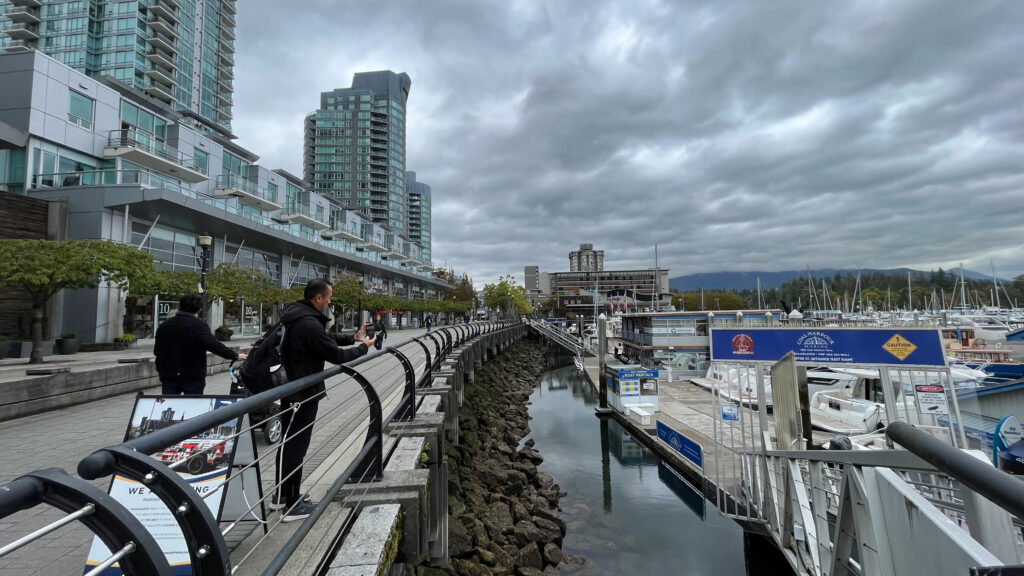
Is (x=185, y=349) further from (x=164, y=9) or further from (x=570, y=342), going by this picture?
(x=164, y=9)

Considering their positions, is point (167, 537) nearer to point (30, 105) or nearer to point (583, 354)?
point (30, 105)

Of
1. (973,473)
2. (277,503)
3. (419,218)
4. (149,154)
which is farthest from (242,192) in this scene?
(419,218)

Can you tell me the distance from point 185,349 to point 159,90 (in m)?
65.1

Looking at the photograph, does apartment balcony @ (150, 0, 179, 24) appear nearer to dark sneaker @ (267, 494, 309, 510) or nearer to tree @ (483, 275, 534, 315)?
tree @ (483, 275, 534, 315)

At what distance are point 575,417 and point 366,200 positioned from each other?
293ft

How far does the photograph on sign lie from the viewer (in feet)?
8.52

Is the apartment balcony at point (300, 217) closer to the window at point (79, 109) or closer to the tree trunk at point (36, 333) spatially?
the window at point (79, 109)

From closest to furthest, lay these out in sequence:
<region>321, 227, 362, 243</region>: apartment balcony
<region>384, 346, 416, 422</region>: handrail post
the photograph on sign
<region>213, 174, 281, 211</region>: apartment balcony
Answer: the photograph on sign < <region>384, 346, 416, 422</region>: handrail post < <region>213, 174, 281, 211</region>: apartment balcony < <region>321, 227, 362, 243</region>: apartment balcony

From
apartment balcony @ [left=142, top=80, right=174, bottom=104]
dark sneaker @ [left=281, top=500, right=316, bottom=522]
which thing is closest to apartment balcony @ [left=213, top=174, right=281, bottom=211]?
apartment balcony @ [left=142, top=80, right=174, bottom=104]

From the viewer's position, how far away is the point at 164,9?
177ft

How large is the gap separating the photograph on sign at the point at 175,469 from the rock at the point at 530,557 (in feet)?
20.8

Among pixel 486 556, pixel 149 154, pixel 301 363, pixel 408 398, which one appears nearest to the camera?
pixel 301 363

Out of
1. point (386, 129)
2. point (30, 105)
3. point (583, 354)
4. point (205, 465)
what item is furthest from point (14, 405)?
point (386, 129)

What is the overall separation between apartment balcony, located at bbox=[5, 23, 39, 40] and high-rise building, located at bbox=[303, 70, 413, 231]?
162 feet
